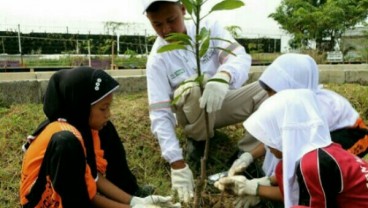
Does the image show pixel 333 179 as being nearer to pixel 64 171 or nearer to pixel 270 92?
pixel 270 92

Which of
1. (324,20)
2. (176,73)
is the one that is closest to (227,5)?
(176,73)

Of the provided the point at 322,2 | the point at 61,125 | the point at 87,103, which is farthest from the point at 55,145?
the point at 322,2

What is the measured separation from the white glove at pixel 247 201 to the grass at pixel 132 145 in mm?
144

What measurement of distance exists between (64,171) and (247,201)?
0.98m

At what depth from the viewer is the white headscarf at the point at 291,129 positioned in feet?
5.81

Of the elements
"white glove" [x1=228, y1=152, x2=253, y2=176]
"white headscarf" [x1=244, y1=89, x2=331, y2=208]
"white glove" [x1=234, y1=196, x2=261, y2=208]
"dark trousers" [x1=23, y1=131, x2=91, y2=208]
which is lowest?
"white glove" [x1=234, y1=196, x2=261, y2=208]

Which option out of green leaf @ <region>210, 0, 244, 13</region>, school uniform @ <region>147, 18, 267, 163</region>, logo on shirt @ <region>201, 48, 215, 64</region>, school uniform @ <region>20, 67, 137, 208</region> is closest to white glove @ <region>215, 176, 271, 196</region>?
school uniform @ <region>147, 18, 267, 163</region>

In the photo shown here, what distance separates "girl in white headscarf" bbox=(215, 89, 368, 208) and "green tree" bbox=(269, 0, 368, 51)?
55.3 feet

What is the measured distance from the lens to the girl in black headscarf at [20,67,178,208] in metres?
1.82

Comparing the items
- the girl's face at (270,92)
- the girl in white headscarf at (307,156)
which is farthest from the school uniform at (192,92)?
the girl in white headscarf at (307,156)

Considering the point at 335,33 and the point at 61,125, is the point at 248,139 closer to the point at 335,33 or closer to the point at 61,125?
the point at 61,125

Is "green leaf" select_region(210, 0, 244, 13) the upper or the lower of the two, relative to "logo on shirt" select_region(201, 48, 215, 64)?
upper

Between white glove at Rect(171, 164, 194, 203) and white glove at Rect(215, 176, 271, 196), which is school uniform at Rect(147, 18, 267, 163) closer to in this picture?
white glove at Rect(171, 164, 194, 203)

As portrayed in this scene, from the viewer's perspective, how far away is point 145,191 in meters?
2.44
